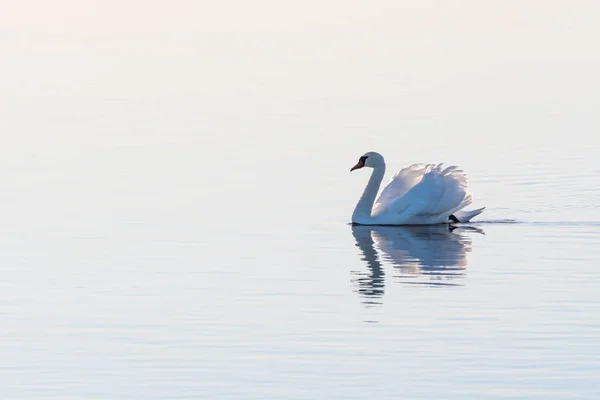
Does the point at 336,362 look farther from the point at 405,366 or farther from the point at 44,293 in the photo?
the point at 44,293

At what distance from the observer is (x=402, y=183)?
22203 mm

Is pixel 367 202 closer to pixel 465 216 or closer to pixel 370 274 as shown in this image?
pixel 465 216

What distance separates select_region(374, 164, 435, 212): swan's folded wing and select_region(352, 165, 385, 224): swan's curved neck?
0.15 m

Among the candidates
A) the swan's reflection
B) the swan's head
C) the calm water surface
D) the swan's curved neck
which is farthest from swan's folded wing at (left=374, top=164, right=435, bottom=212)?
the swan's reflection

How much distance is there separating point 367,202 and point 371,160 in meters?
1.30

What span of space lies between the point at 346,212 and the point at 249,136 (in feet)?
26.3

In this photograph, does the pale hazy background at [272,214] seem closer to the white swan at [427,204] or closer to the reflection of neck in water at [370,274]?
the reflection of neck in water at [370,274]

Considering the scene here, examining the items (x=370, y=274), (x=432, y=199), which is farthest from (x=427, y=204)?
(x=370, y=274)

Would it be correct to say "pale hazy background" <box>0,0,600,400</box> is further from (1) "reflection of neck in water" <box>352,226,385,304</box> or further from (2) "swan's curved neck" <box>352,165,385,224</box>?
(2) "swan's curved neck" <box>352,165,385,224</box>

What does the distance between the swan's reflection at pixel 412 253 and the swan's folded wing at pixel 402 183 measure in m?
0.85

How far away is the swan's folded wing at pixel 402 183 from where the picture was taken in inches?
867

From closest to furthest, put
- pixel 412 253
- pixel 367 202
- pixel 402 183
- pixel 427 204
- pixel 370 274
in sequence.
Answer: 1. pixel 370 274
2. pixel 412 253
3. pixel 427 204
4. pixel 367 202
5. pixel 402 183

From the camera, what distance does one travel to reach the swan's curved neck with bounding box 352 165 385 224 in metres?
21.0

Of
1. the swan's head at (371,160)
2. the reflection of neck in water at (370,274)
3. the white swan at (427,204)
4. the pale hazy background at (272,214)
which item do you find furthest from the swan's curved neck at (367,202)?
the reflection of neck in water at (370,274)
